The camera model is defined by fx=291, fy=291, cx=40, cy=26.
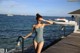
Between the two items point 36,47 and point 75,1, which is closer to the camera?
point 36,47

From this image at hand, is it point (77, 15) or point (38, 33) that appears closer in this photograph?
point (38, 33)

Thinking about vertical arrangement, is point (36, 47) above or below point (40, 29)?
below

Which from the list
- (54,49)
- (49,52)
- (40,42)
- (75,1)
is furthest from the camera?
(75,1)

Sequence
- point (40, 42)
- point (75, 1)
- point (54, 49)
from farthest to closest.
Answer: point (75, 1)
point (54, 49)
point (40, 42)

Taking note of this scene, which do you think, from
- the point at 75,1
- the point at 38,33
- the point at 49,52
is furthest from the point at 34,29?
the point at 75,1

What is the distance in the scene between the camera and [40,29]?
10469 millimetres

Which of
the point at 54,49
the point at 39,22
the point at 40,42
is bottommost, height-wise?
the point at 54,49

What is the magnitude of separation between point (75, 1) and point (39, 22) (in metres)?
12.9

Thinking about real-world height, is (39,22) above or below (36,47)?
above

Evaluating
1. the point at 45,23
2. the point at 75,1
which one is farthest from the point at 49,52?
the point at 75,1

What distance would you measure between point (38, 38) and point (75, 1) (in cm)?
1303

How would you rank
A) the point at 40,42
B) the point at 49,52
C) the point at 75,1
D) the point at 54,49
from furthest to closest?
1. the point at 75,1
2. the point at 54,49
3. the point at 49,52
4. the point at 40,42

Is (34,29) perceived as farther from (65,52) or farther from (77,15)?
(77,15)

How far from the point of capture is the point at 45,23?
1091 cm
